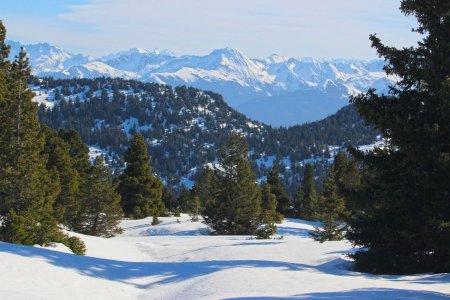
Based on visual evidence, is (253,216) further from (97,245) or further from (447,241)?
(447,241)

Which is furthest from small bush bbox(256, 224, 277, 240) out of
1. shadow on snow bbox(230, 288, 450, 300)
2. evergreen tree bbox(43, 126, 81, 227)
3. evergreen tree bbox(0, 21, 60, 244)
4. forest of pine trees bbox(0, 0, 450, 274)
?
shadow on snow bbox(230, 288, 450, 300)

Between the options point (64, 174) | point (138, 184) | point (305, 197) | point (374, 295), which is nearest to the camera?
point (374, 295)

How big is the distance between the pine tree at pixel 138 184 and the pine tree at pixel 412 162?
33645 millimetres

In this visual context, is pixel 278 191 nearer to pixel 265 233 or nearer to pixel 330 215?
pixel 330 215

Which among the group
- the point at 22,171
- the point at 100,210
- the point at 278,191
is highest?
the point at 278,191

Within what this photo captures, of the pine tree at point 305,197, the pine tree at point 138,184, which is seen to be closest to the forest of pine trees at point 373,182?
the pine tree at point 138,184

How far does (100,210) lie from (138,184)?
43.5 ft

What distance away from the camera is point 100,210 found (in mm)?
34125

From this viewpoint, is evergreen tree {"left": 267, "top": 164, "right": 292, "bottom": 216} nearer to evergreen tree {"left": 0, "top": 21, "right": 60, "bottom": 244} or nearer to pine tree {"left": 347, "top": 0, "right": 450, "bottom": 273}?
evergreen tree {"left": 0, "top": 21, "right": 60, "bottom": 244}

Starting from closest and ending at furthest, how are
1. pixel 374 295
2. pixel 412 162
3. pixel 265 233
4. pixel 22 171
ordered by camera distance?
pixel 374 295, pixel 412 162, pixel 22 171, pixel 265 233

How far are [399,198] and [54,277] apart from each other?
10.4 meters

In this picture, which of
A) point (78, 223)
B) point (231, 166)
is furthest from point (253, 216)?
point (78, 223)

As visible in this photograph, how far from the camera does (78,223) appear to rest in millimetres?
35375

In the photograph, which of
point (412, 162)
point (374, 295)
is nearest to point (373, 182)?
point (412, 162)
